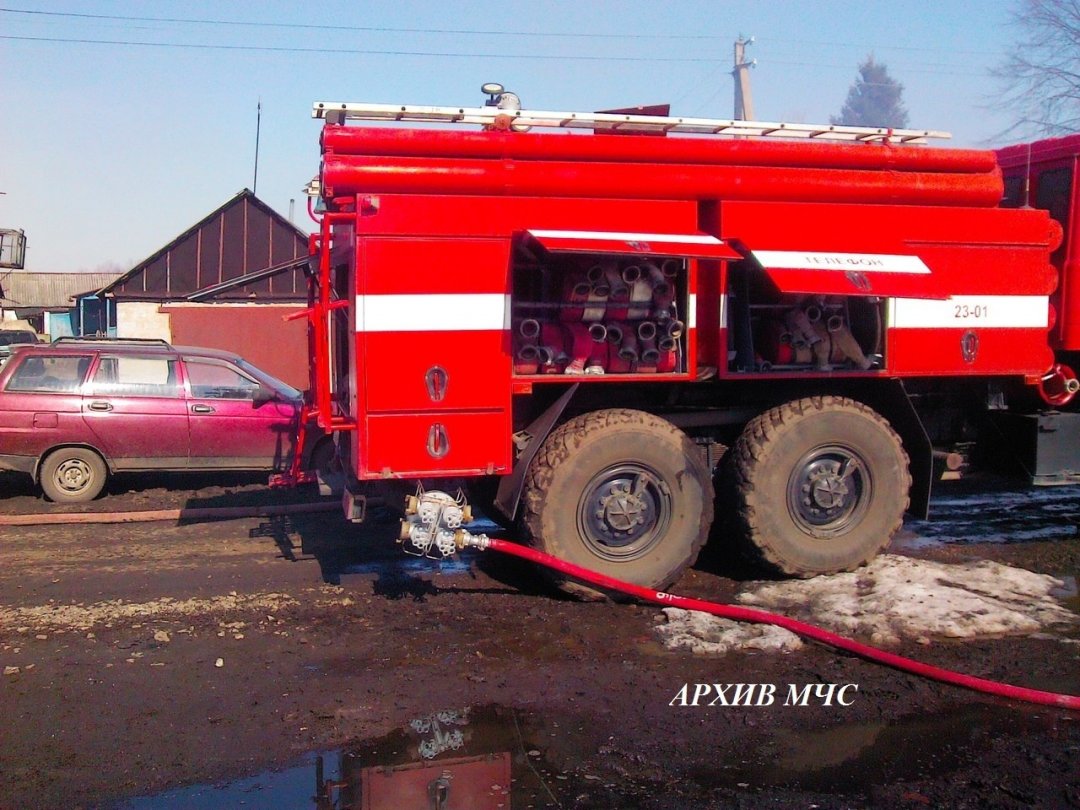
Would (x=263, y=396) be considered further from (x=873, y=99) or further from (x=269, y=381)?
(x=873, y=99)

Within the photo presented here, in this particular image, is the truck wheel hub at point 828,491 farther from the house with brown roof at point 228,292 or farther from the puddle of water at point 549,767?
the house with brown roof at point 228,292

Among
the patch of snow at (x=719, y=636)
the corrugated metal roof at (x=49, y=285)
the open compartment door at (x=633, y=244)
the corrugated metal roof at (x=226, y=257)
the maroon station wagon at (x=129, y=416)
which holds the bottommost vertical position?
the patch of snow at (x=719, y=636)

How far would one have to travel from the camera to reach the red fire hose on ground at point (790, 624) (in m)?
4.90

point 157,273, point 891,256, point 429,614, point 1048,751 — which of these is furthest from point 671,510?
point 157,273

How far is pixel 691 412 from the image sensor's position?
6949 millimetres

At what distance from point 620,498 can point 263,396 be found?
5.75 m

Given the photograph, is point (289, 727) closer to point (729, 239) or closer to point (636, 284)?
point (636, 284)

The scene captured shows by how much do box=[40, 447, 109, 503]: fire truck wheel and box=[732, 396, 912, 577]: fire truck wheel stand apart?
729cm

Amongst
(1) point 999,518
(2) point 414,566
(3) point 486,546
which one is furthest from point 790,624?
(1) point 999,518

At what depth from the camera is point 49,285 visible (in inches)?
2406

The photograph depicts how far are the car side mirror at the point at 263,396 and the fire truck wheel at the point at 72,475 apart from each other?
1785 millimetres

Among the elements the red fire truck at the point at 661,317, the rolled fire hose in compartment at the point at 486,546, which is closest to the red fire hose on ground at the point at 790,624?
the rolled fire hose in compartment at the point at 486,546

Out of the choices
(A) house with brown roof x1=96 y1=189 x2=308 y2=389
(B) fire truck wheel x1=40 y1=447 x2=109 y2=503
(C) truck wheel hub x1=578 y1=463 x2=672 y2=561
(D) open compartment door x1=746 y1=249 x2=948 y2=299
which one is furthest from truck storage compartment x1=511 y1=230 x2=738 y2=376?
(A) house with brown roof x1=96 y1=189 x2=308 y2=389

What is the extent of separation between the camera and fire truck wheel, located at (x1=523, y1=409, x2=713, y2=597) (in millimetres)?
6277
